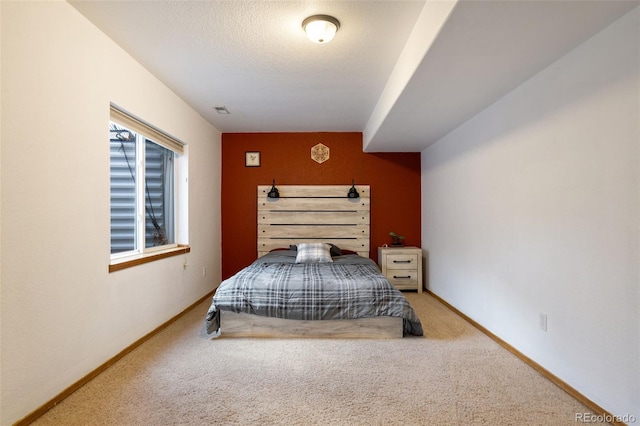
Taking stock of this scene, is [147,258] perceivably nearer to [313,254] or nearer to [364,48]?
[313,254]

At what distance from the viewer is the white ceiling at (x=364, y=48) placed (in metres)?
1.60

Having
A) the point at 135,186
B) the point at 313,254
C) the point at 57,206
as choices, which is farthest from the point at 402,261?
the point at 57,206

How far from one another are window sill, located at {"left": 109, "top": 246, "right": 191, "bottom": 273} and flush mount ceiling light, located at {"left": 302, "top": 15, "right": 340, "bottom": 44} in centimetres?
213

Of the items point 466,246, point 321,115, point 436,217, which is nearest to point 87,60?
point 321,115

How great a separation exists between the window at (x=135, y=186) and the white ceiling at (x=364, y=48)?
1.84 feet

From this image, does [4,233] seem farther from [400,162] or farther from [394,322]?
[400,162]

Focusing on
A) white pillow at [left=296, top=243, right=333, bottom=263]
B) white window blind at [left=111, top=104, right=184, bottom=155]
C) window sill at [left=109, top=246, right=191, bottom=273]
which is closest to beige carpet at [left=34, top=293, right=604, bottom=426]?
window sill at [left=109, top=246, right=191, bottom=273]

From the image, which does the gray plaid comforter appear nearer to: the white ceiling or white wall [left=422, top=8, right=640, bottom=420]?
white wall [left=422, top=8, right=640, bottom=420]

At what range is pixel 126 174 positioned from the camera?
9.38 ft

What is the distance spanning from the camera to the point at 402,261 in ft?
14.3

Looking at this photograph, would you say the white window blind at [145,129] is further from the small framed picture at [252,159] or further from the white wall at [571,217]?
the white wall at [571,217]

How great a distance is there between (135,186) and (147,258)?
0.70 metres

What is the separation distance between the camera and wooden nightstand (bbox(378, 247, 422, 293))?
434 centimetres

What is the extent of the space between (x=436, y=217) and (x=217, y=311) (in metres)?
2.96
